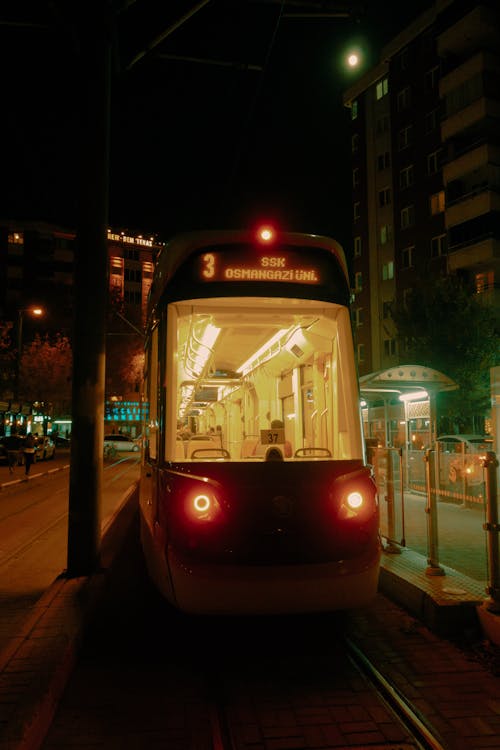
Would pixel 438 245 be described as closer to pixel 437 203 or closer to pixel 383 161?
pixel 437 203

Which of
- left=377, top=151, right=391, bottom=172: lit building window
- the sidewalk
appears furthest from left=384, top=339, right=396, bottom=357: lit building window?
the sidewalk

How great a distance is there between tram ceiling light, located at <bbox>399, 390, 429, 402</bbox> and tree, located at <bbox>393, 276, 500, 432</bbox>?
953 centimetres

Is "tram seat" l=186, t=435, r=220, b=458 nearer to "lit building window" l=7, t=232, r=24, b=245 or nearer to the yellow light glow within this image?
the yellow light glow

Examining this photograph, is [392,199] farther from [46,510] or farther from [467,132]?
[46,510]

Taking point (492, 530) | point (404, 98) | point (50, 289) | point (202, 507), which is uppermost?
point (404, 98)

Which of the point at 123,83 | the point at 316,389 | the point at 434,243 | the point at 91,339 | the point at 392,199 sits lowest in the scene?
the point at 316,389

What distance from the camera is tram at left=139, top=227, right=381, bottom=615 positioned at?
4605mm

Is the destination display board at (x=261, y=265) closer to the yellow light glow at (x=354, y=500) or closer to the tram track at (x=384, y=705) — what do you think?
the yellow light glow at (x=354, y=500)

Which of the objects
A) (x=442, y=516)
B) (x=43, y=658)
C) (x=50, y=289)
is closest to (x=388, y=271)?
(x=442, y=516)

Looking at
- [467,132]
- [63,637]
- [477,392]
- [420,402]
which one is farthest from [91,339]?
[467,132]

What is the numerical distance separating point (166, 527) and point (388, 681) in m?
1.92

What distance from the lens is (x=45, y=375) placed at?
4806 cm

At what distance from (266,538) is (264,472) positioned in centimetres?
49

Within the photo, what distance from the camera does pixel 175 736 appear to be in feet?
12.1
